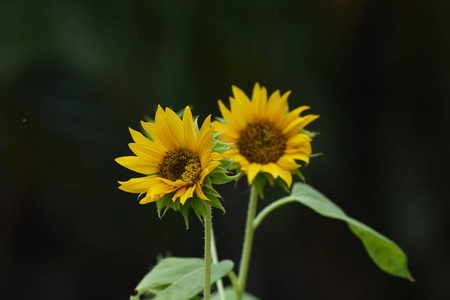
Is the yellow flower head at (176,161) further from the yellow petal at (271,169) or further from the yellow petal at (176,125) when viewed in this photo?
the yellow petal at (271,169)

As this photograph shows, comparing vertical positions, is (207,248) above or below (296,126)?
below

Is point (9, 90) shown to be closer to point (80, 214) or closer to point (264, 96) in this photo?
point (80, 214)

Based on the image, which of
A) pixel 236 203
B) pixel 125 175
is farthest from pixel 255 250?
pixel 125 175

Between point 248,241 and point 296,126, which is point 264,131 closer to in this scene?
point 296,126

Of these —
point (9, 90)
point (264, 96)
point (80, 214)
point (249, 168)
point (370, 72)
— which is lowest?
point (249, 168)

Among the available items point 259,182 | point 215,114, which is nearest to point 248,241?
point 259,182

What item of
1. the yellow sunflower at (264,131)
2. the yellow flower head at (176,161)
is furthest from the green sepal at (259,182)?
the yellow flower head at (176,161)

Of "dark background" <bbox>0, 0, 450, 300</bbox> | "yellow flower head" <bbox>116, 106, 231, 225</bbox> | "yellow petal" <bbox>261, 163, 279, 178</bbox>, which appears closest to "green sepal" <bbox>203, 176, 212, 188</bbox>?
"yellow flower head" <bbox>116, 106, 231, 225</bbox>
